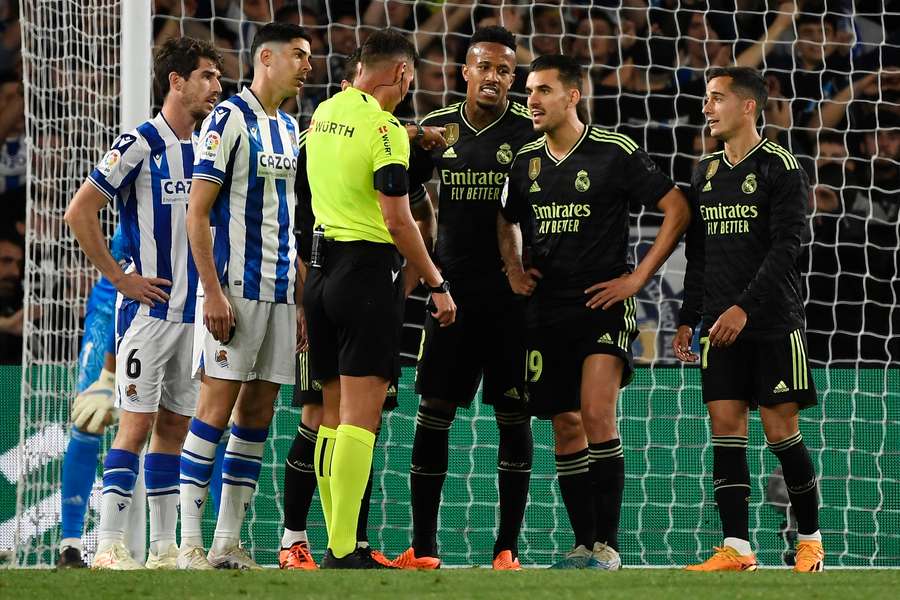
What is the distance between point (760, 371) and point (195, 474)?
2166 mm

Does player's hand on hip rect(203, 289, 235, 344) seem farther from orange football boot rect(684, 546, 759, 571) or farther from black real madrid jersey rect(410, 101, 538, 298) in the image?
orange football boot rect(684, 546, 759, 571)

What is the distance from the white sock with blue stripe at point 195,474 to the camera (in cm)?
489

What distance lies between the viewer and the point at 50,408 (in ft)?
21.4

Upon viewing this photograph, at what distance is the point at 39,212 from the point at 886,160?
4.81 m

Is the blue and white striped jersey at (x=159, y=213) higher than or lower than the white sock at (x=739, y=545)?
higher

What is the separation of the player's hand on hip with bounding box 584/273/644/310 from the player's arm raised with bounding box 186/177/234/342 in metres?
1.40

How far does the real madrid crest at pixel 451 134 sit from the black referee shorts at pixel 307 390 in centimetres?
102

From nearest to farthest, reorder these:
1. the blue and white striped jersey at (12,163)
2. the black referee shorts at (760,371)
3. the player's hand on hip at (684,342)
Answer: the black referee shorts at (760,371) < the player's hand on hip at (684,342) < the blue and white striped jersey at (12,163)

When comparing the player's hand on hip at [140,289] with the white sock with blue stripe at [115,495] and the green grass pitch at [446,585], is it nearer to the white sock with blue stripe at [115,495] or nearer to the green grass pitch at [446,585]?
the white sock with blue stripe at [115,495]

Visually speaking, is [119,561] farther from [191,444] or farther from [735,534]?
[735,534]

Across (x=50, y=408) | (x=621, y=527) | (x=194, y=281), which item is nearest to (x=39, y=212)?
(x=50, y=408)

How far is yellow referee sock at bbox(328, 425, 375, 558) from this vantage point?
467 centimetres

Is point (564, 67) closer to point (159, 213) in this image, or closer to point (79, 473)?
point (159, 213)

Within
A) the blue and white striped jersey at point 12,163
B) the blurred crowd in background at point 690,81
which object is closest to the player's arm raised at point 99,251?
the blurred crowd in background at point 690,81
